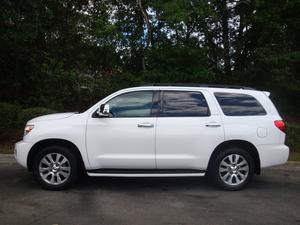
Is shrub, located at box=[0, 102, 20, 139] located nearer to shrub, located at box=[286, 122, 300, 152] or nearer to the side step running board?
the side step running board

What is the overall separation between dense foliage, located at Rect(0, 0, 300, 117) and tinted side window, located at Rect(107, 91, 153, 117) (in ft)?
21.1

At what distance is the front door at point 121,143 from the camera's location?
26.6 ft

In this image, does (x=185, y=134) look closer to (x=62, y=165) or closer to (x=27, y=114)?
(x=62, y=165)

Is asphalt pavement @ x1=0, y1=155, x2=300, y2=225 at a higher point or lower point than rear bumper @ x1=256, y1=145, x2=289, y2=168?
lower

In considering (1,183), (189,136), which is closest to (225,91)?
(189,136)

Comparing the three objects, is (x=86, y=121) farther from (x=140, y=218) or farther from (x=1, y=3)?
(x=1, y=3)

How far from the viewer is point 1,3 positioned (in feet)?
42.1

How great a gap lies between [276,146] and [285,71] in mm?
7583

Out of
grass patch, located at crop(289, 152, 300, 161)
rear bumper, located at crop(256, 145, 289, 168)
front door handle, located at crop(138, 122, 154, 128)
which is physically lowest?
grass patch, located at crop(289, 152, 300, 161)

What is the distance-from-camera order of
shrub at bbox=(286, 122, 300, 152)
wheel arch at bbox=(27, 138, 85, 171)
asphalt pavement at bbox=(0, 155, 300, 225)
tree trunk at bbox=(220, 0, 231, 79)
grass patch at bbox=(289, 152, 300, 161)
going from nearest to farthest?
asphalt pavement at bbox=(0, 155, 300, 225) → wheel arch at bbox=(27, 138, 85, 171) → grass patch at bbox=(289, 152, 300, 161) → shrub at bbox=(286, 122, 300, 152) → tree trunk at bbox=(220, 0, 231, 79)

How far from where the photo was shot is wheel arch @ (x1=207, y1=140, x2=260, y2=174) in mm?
8359

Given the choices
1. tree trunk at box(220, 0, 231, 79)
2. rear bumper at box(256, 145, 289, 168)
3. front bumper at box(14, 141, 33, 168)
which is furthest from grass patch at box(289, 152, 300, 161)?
tree trunk at box(220, 0, 231, 79)

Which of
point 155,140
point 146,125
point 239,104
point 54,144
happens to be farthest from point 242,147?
point 54,144

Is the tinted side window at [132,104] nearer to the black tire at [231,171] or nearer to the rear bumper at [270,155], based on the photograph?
the black tire at [231,171]
